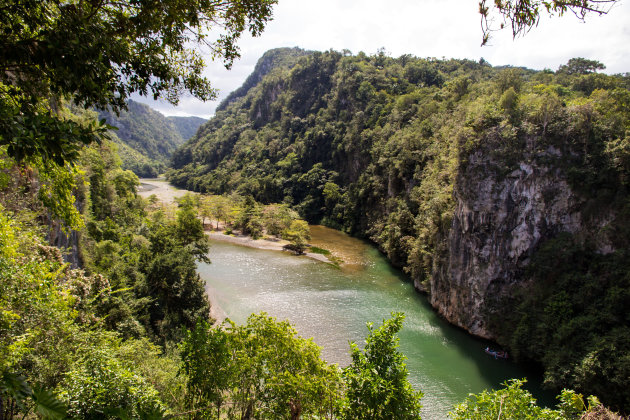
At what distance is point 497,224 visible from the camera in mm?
20422

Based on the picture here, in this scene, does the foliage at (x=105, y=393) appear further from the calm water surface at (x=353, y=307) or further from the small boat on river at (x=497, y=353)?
the small boat on river at (x=497, y=353)

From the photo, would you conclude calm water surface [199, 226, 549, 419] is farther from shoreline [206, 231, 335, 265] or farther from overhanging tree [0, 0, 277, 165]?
overhanging tree [0, 0, 277, 165]

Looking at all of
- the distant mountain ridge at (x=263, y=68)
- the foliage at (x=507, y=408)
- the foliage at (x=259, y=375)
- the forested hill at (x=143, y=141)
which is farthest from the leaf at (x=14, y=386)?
the distant mountain ridge at (x=263, y=68)

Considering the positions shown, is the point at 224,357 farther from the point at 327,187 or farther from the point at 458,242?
the point at 327,187

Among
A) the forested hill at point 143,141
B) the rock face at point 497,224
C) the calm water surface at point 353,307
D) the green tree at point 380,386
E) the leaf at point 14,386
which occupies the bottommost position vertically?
the calm water surface at point 353,307

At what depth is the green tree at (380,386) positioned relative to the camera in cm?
756

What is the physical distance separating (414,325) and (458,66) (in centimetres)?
6802

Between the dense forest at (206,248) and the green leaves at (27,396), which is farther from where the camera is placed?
the dense forest at (206,248)

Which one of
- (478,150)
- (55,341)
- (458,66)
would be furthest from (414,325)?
(458,66)

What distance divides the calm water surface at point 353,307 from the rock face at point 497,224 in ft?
8.66

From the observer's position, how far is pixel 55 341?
844 centimetres

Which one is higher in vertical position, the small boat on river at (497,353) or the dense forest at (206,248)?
the dense forest at (206,248)

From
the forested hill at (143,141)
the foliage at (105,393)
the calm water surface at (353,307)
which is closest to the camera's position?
the foliage at (105,393)

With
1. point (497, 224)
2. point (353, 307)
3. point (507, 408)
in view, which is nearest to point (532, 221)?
point (497, 224)
